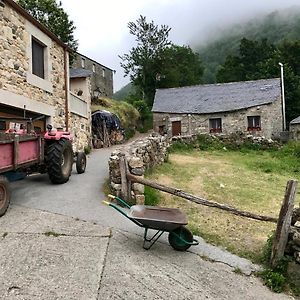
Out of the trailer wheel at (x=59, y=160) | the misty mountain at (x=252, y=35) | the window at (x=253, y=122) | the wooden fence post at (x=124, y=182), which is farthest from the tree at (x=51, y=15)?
the misty mountain at (x=252, y=35)

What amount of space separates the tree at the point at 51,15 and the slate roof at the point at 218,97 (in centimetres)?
1013

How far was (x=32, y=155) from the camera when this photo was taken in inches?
273

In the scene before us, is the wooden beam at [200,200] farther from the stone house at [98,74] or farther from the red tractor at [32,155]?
the stone house at [98,74]

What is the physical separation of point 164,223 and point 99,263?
3.48 ft

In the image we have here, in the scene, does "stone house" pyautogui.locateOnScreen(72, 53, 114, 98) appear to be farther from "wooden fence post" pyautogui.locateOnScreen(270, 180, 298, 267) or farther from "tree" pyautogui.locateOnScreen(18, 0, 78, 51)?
"wooden fence post" pyautogui.locateOnScreen(270, 180, 298, 267)

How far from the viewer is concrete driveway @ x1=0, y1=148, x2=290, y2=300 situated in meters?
3.95

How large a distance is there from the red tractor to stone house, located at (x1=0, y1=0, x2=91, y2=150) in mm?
899

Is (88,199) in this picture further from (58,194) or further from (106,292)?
(106,292)

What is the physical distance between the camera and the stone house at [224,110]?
2606cm

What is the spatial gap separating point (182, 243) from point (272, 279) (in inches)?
53.2

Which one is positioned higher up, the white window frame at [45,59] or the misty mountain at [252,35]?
the misty mountain at [252,35]

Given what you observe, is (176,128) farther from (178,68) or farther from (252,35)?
(252,35)

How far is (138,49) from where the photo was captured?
4138 centimetres

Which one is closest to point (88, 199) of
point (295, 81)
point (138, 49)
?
point (295, 81)
